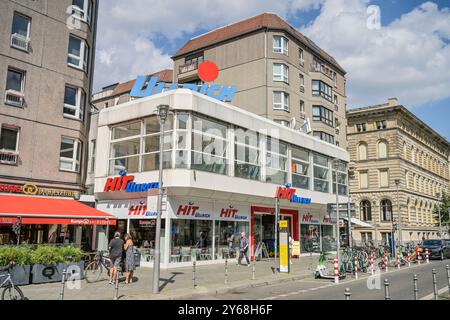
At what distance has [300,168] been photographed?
109 ft

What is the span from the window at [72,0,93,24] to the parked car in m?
28.7

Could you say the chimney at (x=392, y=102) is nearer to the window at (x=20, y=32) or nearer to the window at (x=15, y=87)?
the window at (x=20, y=32)

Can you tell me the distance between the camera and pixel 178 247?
22.7 meters

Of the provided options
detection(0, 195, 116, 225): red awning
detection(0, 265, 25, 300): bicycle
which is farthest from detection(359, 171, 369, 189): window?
detection(0, 265, 25, 300): bicycle

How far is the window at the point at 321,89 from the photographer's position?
165ft

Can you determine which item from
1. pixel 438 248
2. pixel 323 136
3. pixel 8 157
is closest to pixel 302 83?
pixel 323 136

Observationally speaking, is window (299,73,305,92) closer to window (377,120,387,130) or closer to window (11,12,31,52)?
window (377,120,387,130)

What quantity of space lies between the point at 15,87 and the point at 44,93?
1.50 m

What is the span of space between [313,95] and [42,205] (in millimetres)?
37226

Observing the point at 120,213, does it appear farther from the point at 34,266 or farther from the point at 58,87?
the point at 34,266

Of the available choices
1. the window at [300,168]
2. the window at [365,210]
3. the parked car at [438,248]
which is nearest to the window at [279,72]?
the window at [300,168]

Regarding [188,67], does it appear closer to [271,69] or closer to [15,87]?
[271,69]

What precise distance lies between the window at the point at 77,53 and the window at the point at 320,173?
1939cm

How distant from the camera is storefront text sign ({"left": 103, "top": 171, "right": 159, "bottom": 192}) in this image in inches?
905
